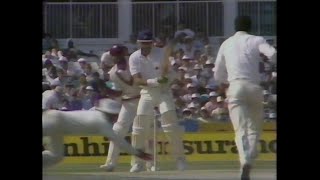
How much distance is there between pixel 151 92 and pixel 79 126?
1.42 metres

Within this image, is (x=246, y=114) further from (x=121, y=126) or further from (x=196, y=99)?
(x=196, y=99)

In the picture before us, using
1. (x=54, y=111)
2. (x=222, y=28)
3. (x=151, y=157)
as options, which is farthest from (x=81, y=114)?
(x=222, y=28)

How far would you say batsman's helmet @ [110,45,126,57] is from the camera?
7821 mm

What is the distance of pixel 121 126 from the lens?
23.7ft

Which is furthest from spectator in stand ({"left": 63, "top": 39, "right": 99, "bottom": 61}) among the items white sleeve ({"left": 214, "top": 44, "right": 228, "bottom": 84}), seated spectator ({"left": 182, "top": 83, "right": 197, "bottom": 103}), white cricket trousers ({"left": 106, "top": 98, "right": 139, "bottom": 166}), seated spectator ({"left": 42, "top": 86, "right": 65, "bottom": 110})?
white sleeve ({"left": 214, "top": 44, "right": 228, "bottom": 84})

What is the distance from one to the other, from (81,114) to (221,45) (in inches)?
57.0

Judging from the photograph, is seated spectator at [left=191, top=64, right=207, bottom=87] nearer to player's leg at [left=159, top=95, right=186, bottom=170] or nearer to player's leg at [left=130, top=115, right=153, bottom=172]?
player's leg at [left=159, top=95, right=186, bottom=170]

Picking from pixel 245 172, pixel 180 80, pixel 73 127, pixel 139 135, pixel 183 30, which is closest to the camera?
pixel 73 127

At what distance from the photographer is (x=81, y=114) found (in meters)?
6.69

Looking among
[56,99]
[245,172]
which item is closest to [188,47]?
[245,172]

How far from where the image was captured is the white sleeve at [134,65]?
7.83 metres

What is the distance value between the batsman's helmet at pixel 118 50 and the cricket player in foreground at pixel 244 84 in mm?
877

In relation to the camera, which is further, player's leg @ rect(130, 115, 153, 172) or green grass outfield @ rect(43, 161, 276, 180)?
player's leg @ rect(130, 115, 153, 172)
